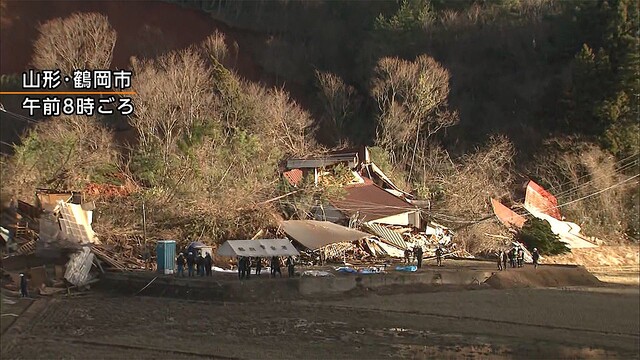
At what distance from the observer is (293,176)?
30.2 metres

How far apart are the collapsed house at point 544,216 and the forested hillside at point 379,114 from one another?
41.4 inches

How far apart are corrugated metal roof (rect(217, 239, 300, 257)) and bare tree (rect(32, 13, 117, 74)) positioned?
17624 mm

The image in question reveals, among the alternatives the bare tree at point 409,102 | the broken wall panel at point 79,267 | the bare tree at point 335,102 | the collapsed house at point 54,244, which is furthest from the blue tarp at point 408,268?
the bare tree at point 335,102

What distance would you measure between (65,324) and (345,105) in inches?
1474

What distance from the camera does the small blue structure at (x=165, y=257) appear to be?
20938 mm

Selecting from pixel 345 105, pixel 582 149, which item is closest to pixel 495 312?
pixel 582 149

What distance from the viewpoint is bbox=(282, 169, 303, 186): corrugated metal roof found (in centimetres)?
2858

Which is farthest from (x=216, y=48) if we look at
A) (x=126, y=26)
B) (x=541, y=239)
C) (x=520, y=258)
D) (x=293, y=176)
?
(x=520, y=258)

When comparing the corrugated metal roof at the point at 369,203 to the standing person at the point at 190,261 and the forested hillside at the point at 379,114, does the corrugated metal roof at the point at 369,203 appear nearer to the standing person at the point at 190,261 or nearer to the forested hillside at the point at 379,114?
the forested hillside at the point at 379,114

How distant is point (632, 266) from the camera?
31703 mm

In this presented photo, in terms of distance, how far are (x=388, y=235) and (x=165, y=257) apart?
35.2 feet

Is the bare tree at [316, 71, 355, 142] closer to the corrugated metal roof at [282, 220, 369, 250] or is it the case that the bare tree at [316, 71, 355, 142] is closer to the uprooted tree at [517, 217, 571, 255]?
the uprooted tree at [517, 217, 571, 255]

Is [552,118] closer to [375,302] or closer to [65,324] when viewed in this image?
[375,302]

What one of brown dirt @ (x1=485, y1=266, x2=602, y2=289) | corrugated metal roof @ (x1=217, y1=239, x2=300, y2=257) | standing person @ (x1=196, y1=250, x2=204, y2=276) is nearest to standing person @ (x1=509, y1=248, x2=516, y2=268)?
brown dirt @ (x1=485, y1=266, x2=602, y2=289)
